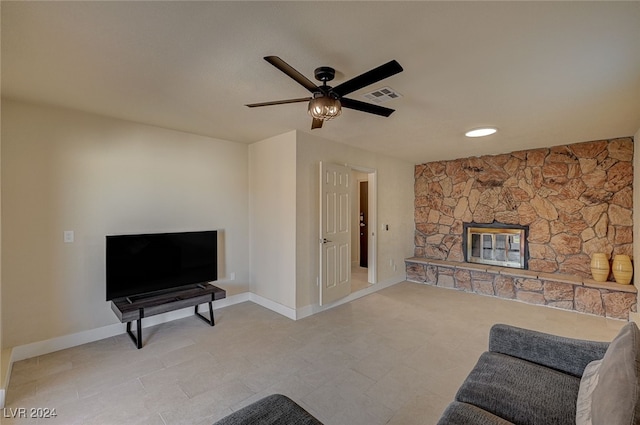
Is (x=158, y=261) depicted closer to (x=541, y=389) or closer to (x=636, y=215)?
(x=541, y=389)

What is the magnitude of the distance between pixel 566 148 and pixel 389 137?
287cm

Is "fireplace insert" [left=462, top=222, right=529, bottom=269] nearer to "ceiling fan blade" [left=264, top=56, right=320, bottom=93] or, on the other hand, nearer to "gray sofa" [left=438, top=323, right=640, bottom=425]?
"gray sofa" [left=438, top=323, right=640, bottom=425]

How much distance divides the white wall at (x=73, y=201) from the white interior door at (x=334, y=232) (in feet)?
5.83

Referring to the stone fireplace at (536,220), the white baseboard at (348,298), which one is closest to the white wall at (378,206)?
the white baseboard at (348,298)

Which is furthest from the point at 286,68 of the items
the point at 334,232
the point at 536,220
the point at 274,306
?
the point at 536,220

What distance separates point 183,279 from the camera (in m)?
3.49

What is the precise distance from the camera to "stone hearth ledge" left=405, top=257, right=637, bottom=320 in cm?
368

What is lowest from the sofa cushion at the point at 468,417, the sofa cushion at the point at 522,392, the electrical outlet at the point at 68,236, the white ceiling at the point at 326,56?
the sofa cushion at the point at 522,392

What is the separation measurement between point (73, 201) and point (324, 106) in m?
2.88

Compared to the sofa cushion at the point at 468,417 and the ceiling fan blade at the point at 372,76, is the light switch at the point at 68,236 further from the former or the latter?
the sofa cushion at the point at 468,417

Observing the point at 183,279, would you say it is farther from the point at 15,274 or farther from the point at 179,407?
the point at 179,407

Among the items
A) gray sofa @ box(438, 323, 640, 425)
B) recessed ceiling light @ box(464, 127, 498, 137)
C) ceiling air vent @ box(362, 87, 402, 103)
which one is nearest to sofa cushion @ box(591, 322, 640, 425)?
gray sofa @ box(438, 323, 640, 425)

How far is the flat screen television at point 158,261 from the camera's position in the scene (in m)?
3.00

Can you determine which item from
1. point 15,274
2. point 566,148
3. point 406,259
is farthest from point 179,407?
point 566,148
